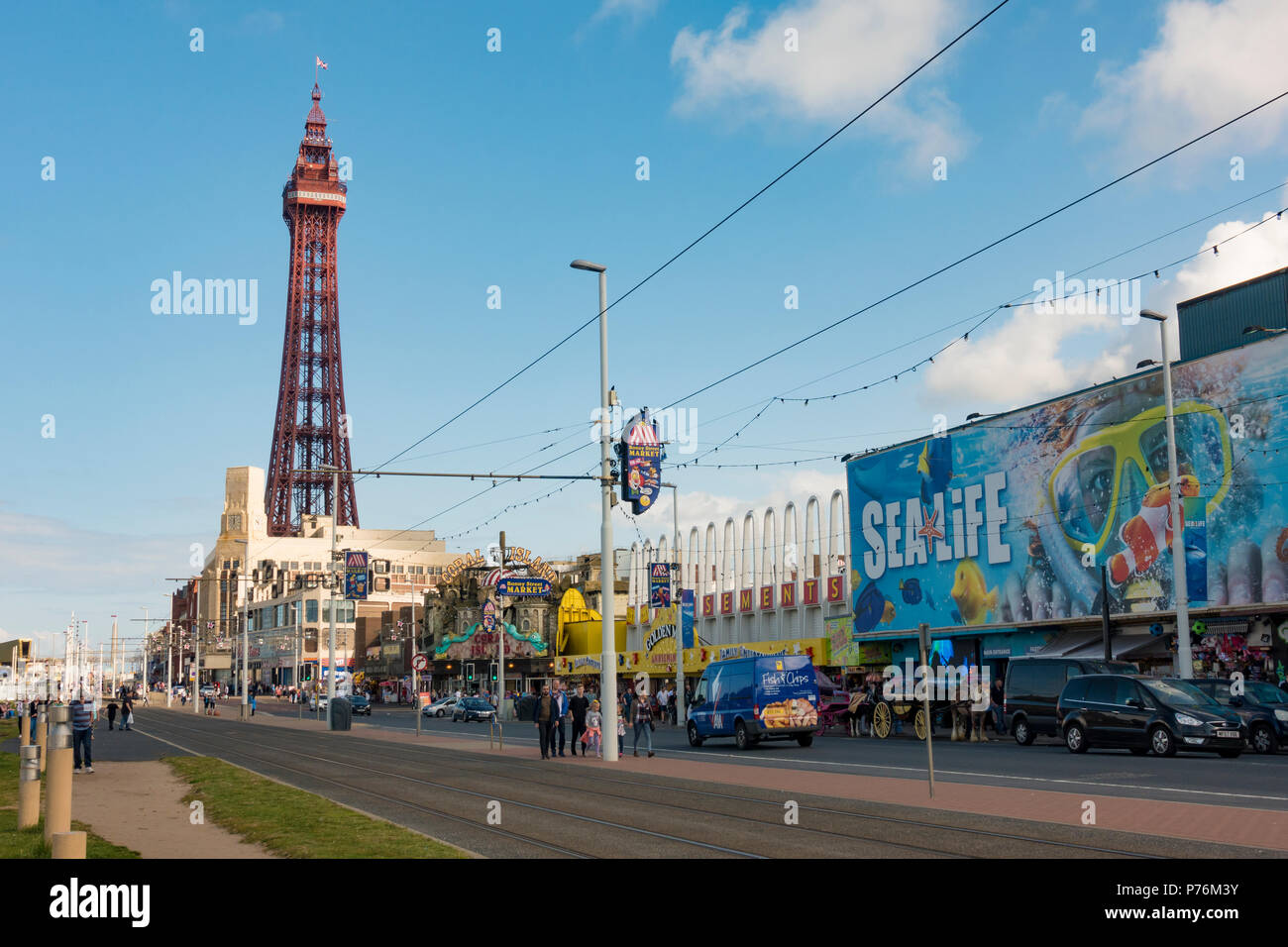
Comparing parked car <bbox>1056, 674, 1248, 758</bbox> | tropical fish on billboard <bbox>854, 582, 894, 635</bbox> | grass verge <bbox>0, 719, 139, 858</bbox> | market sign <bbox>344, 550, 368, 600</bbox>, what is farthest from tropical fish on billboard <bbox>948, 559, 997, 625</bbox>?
grass verge <bbox>0, 719, 139, 858</bbox>

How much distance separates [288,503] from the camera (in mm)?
160750

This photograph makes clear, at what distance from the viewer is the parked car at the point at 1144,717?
78.6 ft

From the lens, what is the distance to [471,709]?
200 ft

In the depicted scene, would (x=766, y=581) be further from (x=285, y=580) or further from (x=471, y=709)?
(x=285, y=580)

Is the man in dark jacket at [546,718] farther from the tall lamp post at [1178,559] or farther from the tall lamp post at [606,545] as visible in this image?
the tall lamp post at [1178,559]

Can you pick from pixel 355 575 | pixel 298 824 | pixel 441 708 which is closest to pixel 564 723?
pixel 298 824

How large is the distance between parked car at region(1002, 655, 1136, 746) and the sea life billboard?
6831 millimetres

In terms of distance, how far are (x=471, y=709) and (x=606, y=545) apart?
3497 cm

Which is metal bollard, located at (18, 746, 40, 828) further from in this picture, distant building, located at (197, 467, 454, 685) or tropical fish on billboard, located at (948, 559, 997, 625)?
distant building, located at (197, 467, 454, 685)

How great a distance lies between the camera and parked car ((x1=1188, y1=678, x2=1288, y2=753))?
26359 mm

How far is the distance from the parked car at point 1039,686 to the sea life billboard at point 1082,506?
683 centimetres
